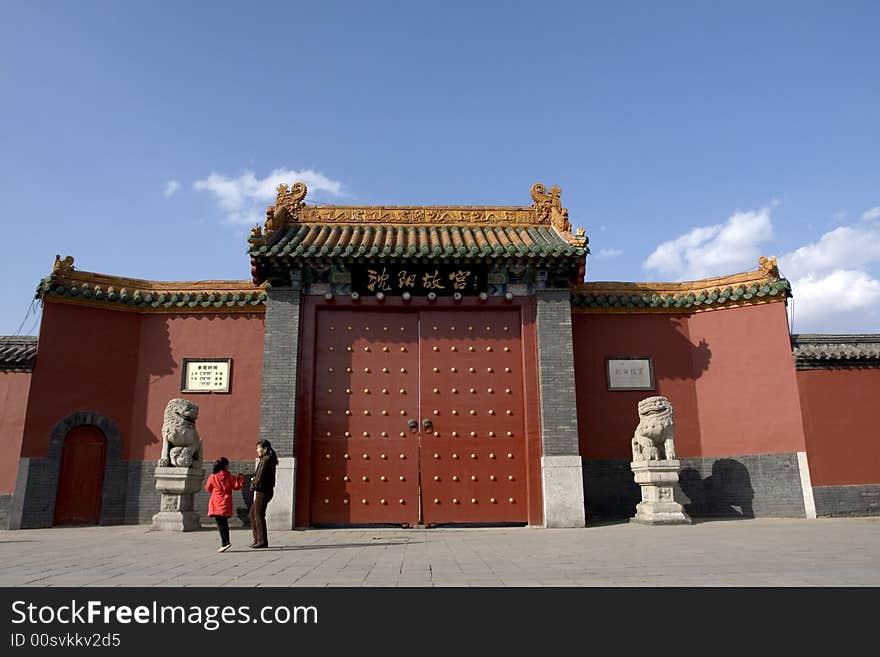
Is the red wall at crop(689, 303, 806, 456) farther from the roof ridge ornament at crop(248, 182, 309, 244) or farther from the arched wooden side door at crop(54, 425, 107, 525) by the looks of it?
the arched wooden side door at crop(54, 425, 107, 525)

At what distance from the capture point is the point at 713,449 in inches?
420

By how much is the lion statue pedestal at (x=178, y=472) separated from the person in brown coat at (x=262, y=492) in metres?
2.66

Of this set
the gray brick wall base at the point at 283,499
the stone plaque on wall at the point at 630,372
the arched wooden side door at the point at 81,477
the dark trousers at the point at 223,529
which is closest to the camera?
the dark trousers at the point at 223,529

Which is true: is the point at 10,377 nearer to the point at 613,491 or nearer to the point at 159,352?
the point at 159,352

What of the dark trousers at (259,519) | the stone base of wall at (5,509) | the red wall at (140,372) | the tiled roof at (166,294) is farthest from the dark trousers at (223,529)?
the stone base of wall at (5,509)

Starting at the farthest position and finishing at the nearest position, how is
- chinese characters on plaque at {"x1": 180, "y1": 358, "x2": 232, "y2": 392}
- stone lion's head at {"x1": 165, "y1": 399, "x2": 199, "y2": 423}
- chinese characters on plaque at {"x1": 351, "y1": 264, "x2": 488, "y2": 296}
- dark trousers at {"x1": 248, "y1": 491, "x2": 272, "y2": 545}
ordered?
chinese characters on plaque at {"x1": 180, "y1": 358, "x2": 232, "y2": 392} → chinese characters on plaque at {"x1": 351, "y1": 264, "x2": 488, "y2": 296} → stone lion's head at {"x1": 165, "y1": 399, "x2": 199, "y2": 423} → dark trousers at {"x1": 248, "y1": 491, "x2": 272, "y2": 545}

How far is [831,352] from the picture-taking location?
1037 centimetres

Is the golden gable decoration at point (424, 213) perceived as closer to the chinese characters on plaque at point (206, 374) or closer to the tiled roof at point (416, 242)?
the tiled roof at point (416, 242)

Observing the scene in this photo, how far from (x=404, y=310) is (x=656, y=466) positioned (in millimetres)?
4687

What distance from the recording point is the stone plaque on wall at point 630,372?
10898mm

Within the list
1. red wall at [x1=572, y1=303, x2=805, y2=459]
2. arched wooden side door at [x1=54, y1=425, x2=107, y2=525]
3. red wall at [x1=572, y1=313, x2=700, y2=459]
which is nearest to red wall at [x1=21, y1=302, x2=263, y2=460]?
arched wooden side door at [x1=54, y1=425, x2=107, y2=525]

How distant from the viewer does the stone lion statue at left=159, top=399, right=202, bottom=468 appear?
30.3ft

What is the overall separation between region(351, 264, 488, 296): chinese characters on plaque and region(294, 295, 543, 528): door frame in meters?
0.15

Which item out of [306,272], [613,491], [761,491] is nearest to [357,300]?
[306,272]
